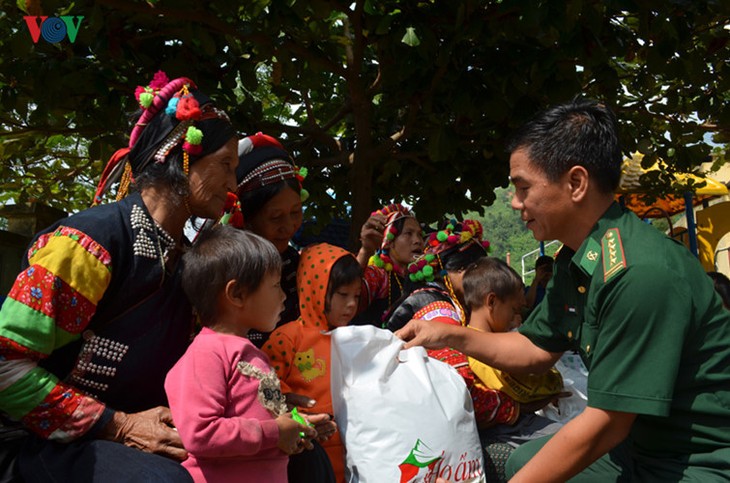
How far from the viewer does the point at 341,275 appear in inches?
127

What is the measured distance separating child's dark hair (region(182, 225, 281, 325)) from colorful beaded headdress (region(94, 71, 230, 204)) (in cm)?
33

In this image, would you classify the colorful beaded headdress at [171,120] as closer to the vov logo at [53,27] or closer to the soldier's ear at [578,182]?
the soldier's ear at [578,182]

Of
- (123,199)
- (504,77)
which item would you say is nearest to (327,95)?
(504,77)

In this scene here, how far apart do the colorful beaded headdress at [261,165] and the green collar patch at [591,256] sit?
4.94ft

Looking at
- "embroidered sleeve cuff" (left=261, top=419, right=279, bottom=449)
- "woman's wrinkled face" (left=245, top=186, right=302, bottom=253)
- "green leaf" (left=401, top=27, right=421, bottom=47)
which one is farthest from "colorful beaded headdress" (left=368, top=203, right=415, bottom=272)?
"embroidered sleeve cuff" (left=261, top=419, right=279, bottom=449)

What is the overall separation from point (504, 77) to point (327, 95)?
9.31ft

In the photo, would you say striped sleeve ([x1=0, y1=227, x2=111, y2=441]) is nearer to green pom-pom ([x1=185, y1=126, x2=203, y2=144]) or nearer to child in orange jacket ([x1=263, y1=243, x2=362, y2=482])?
green pom-pom ([x1=185, y1=126, x2=203, y2=144])

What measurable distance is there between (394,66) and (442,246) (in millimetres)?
1603

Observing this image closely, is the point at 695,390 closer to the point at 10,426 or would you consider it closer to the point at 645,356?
the point at 645,356

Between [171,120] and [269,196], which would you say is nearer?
[171,120]

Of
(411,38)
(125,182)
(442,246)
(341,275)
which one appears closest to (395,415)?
(341,275)

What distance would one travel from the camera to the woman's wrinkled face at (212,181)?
98.3 inches

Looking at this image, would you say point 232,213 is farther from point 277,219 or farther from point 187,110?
point 187,110

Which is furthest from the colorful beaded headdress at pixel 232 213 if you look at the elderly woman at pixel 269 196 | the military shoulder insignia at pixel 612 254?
the military shoulder insignia at pixel 612 254
